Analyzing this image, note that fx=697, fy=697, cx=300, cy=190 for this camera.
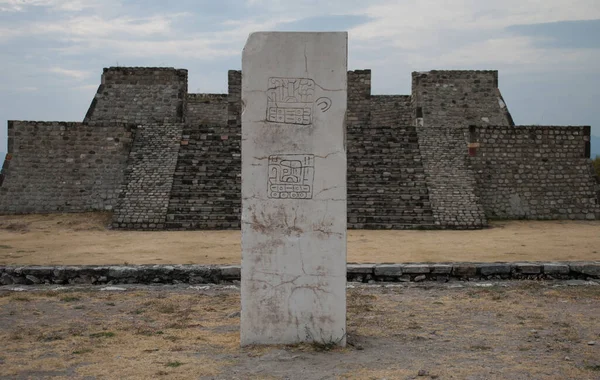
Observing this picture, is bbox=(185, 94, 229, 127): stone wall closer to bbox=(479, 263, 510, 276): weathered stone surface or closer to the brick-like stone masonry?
the brick-like stone masonry

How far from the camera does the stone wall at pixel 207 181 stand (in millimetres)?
16969

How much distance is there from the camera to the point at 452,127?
71.7 feet

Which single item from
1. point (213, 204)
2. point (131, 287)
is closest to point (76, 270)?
point (131, 287)

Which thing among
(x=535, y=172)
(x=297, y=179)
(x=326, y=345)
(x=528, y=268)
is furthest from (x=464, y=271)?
(x=535, y=172)

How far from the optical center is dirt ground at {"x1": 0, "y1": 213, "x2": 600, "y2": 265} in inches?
457

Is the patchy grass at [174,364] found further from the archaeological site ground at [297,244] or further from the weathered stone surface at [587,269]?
the weathered stone surface at [587,269]

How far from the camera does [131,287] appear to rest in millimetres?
9188

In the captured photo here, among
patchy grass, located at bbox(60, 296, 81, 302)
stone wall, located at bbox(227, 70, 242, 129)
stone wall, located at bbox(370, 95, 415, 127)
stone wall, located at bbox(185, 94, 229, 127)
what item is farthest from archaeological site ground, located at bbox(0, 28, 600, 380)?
stone wall, located at bbox(185, 94, 229, 127)

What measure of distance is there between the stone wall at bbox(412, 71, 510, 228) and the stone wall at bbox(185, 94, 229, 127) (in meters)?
6.98

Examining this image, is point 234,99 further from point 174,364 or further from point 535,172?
point 174,364

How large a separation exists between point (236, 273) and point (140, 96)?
1597 cm

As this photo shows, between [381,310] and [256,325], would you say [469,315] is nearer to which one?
[381,310]

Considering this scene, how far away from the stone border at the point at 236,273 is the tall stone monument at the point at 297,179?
136 inches

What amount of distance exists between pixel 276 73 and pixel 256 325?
219 centimetres
